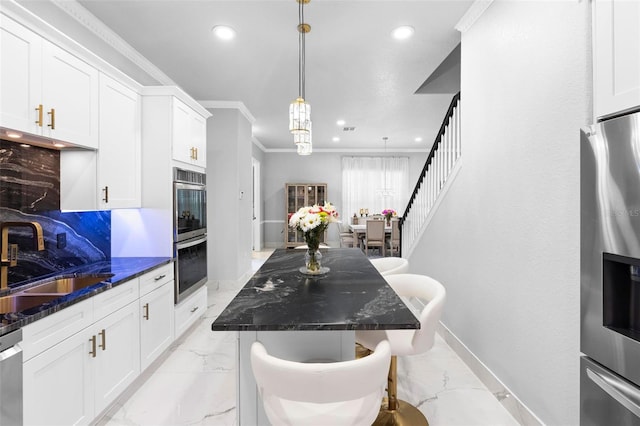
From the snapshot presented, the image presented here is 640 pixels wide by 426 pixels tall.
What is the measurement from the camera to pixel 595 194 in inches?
50.9

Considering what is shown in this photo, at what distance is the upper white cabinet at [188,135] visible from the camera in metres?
3.05

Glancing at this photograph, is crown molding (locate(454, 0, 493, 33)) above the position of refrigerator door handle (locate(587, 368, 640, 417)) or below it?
above

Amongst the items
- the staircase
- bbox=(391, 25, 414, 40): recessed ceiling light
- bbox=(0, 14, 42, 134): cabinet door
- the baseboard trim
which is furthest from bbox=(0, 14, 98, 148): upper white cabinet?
the baseboard trim

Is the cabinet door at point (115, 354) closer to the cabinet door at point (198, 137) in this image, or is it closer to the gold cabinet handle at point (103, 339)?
the gold cabinet handle at point (103, 339)

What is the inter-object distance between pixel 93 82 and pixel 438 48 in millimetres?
2933

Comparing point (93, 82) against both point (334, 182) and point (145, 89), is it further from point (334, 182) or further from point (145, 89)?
point (334, 182)

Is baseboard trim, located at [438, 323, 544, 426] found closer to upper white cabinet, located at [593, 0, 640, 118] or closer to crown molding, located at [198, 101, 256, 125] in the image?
upper white cabinet, located at [593, 0, 640, 118]

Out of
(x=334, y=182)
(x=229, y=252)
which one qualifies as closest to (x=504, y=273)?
(x=229, y=252)

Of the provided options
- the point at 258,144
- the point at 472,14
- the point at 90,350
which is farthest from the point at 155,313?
the point at 258,144

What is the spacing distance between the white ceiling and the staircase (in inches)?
29.1

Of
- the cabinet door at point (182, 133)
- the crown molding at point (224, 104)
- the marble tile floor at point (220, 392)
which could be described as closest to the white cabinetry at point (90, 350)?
the marble tile floor at point (220, 392)

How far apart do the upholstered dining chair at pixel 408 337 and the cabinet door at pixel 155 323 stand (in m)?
1.63

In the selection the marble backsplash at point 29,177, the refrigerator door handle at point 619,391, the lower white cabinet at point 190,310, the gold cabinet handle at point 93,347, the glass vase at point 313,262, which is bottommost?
the lower white cabinet at point 190,310

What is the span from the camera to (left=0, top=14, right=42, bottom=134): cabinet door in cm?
161
